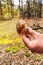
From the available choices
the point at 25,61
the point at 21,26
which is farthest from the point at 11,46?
the point at 21,26

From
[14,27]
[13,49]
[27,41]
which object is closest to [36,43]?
[27,41]

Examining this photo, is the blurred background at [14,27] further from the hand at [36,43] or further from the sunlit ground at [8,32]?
the hand at [36,43]

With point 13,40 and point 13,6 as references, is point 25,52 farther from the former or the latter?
point 13,6

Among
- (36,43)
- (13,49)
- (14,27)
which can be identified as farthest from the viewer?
(14,27)

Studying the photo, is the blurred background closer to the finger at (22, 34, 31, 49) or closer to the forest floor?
the forest floor

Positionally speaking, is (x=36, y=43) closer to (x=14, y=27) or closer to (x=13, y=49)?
(x=13, y=49)

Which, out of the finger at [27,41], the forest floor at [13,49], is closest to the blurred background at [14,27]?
the forest floor at [13,49]

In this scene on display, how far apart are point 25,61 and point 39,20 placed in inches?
18.8

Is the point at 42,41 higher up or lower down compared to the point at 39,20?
higher up

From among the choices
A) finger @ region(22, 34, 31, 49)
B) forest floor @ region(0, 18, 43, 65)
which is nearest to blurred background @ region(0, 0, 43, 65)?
forest floor @ region(0, 18, 43, 65)

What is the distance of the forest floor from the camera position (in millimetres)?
1850

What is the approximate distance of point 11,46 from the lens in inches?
78.7

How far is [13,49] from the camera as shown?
6.38 ft

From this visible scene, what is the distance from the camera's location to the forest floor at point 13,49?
6.07 feet
